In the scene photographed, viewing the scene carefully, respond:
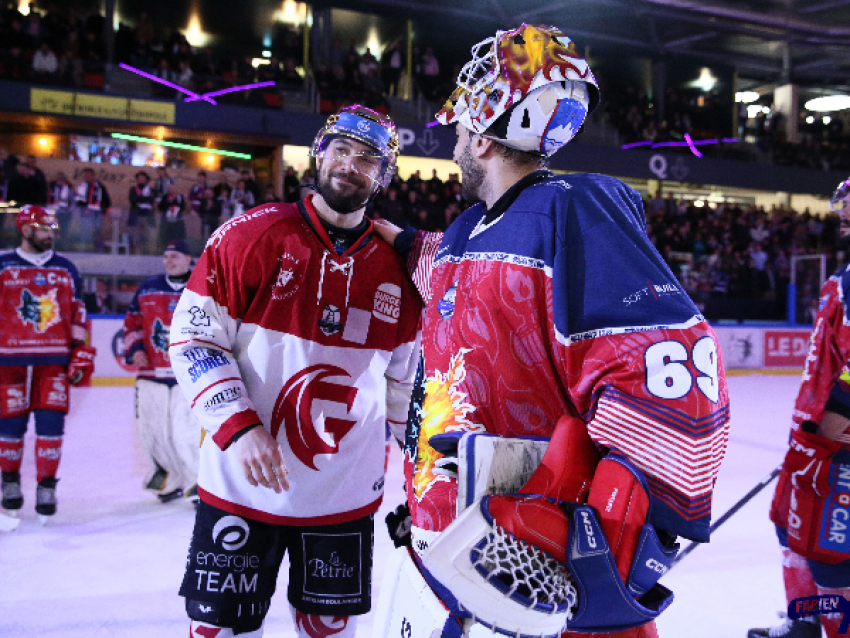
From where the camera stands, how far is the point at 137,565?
334 centimetres

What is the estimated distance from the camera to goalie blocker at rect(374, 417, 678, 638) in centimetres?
81

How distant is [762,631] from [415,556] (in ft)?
7.04

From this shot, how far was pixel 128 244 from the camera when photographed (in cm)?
888

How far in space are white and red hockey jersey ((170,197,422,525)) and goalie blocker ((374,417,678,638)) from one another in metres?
0.91

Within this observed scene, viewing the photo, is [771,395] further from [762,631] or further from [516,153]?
[516,153]

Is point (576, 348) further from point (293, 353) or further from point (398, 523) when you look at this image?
point (293, 353)

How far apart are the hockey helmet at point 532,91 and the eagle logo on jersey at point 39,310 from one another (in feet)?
12.8

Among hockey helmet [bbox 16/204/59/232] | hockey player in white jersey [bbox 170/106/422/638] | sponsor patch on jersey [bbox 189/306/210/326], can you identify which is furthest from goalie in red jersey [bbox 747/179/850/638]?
hockey helmet [bbox 16/204/59/232]

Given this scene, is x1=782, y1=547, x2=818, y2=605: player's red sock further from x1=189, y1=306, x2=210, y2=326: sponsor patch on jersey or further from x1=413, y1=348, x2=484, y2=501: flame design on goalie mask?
x1=189, y1=306, x2=210, y2=326: sponsor patch on jersey

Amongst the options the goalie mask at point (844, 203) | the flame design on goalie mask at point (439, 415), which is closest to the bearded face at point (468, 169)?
the flame design on goalie mask at point (439, 415)

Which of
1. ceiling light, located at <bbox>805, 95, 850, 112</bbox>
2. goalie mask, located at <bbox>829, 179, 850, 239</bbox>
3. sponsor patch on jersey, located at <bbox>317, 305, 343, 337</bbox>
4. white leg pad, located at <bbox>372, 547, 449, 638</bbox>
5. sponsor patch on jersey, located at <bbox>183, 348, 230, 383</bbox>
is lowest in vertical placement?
white leg pad, located at <bbox>372, 547, 449, 638</bbox>

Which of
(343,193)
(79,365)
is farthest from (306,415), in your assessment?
(79,365)

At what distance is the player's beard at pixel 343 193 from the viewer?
1.88 metres

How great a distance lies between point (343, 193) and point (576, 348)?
108 cm
